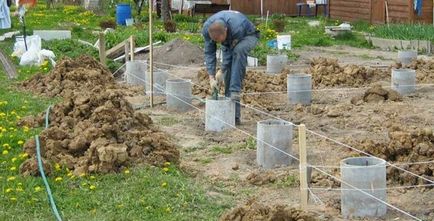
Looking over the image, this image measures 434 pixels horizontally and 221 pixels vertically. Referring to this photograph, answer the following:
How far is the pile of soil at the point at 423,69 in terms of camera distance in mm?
16156

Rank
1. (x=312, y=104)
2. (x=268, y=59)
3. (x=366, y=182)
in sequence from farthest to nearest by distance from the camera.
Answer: (x=268, y=59), (x=312, y=104), (x=366, y=182)

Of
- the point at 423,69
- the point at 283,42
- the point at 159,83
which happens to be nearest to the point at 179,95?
the point at 159,83

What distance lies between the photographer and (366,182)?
25.6 feet

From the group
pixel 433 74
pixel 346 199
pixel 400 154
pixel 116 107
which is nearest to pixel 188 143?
pixel 116 107

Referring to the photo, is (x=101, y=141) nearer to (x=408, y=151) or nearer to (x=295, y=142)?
(x=295, y=142)

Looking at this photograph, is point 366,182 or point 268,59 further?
point 268,59

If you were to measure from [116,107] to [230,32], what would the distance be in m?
1.86

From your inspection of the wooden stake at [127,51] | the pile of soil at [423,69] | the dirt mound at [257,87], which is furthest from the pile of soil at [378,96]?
the wooden stake at [127,51]

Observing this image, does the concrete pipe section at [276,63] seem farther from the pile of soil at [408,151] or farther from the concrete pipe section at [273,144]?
the concrete pipe section at [273,144]

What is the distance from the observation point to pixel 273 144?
9922mm

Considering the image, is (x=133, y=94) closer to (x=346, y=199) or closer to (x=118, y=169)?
(x=118, y=169)

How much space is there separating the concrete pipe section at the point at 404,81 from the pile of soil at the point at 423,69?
109 cm

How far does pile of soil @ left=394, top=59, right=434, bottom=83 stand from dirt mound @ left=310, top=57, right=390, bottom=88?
52 cm

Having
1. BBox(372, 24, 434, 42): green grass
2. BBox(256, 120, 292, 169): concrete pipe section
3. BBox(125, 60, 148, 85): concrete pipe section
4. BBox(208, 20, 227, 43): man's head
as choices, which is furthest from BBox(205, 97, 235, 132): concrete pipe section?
BBox(372, 24, 434, 42): green grass
